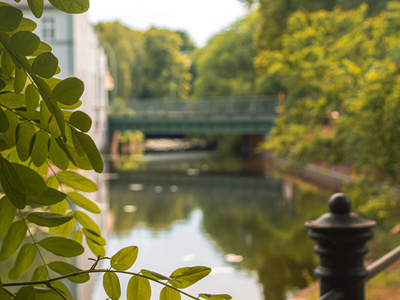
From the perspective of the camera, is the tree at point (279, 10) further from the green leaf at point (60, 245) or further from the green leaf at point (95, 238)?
the green leaf at point (60, 245)

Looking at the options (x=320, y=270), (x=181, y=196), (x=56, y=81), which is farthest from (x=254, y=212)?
(x=56, y=81)

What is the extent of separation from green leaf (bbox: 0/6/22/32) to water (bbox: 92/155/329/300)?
218 inches

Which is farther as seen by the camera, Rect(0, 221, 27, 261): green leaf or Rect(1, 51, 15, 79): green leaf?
Rect(0, 221, 27, 261): green leaf

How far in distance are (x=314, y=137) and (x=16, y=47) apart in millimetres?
14996

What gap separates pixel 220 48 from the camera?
2330 inches

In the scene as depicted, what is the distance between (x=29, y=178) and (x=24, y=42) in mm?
174

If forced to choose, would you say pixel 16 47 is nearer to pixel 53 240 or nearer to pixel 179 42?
pixel 53 240

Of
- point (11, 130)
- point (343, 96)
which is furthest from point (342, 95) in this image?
point (11, 130)

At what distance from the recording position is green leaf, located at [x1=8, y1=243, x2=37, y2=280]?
39.4 inches

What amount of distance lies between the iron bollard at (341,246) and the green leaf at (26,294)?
1.34 m

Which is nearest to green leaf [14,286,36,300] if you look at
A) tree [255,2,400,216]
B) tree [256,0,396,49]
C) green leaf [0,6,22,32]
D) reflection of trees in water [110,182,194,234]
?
green leaf [0,6,22,32]

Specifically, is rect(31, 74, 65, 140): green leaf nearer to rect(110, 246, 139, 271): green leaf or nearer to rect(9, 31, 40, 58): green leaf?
rect(9, 31, 40, 58): green leaf

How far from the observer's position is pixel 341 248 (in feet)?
6.62

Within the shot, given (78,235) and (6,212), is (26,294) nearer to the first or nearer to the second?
(6,212)
